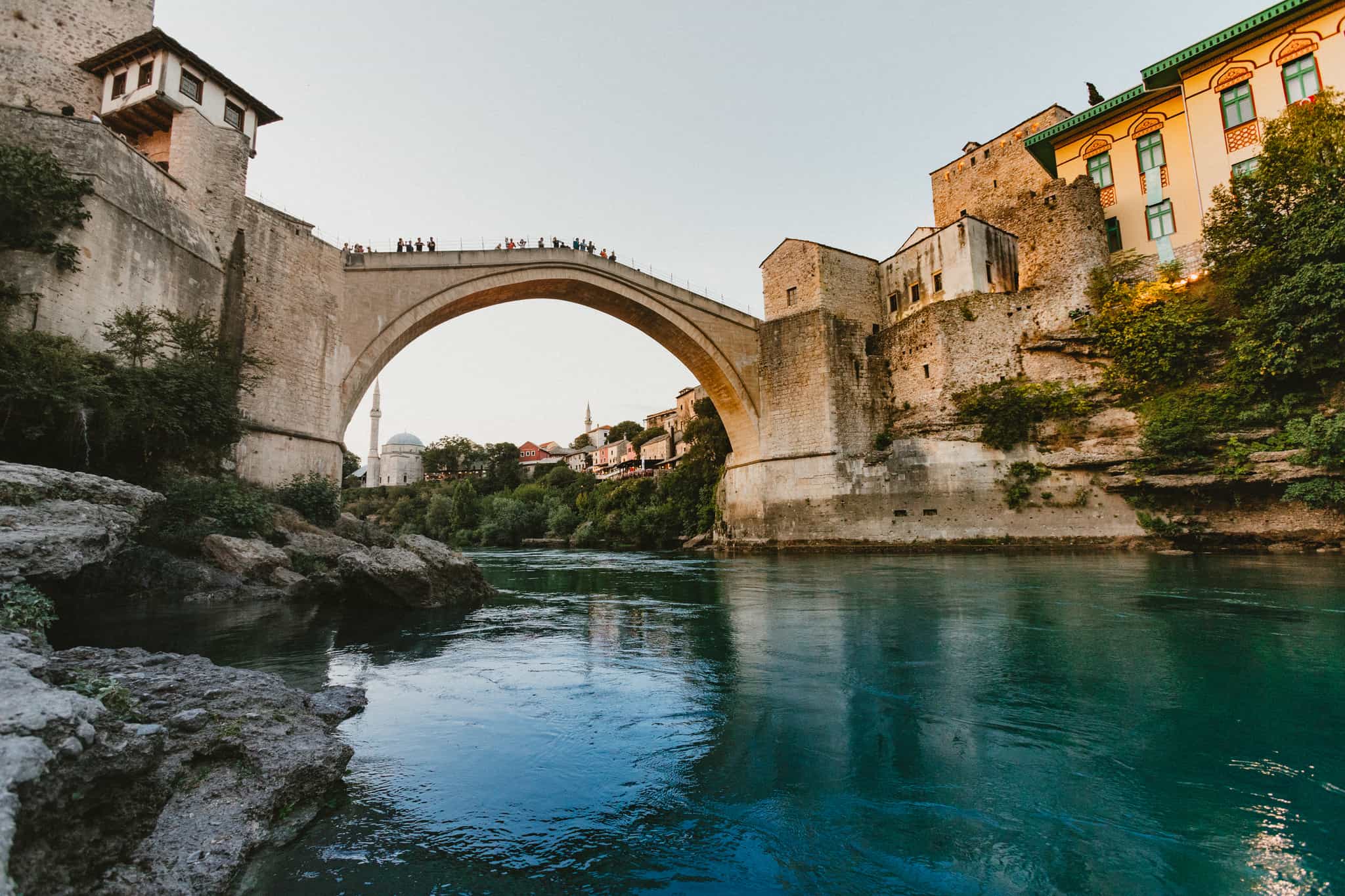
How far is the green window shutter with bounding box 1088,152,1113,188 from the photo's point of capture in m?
17.2

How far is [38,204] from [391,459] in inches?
2860

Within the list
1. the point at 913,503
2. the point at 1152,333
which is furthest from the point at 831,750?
the point at 913,503

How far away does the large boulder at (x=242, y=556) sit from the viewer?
879 centimetres

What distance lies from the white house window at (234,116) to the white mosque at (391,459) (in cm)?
6121

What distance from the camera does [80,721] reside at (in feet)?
5.38

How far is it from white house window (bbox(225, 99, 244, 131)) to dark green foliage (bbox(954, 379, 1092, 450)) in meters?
19.8

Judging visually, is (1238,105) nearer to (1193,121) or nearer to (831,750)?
(1193,121)

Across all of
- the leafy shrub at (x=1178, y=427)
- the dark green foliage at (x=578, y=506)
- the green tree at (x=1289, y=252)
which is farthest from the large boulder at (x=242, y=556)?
the dark green foliage at (x=578, y=506)

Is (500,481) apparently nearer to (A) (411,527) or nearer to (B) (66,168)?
(A) (411,527)

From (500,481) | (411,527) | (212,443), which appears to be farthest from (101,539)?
(500,481)

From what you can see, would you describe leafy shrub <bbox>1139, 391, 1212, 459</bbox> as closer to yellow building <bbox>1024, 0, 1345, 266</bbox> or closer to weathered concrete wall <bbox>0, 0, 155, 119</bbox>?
yellow building <bbox>1024, 0, 1345, 266</bbox>

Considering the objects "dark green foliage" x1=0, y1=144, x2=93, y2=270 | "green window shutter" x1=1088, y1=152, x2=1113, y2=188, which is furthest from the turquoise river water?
"green window shutter" x1=1088, y1=152, x2=1113, y2=188

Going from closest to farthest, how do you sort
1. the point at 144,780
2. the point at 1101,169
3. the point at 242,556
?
the point at 144,780 < the point at 242,556 < the point at 1101,169

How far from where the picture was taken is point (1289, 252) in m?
11.7
